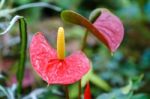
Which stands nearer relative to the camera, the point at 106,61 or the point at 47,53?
the point at 47,53

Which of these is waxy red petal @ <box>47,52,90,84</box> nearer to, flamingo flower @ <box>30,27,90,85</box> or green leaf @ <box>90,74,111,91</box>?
flamingo flower @ <box>30,27,90,85</box>

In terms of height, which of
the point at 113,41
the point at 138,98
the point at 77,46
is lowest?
the point at 77,46

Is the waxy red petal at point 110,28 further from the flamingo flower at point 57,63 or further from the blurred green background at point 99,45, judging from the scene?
the blurred green background at point 99,45

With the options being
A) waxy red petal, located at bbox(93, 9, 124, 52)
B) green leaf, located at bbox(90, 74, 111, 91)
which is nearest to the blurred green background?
green leaf, located at bbox(90, 74, 111, 91)

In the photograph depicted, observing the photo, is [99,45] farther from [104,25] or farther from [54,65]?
[54,65]

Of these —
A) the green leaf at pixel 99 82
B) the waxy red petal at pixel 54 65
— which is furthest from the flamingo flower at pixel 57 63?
the green leaf at pixel 99 82

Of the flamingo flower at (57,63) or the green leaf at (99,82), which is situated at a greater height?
the flamingo flower at (57,63)

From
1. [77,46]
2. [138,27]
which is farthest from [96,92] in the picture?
[138,27]

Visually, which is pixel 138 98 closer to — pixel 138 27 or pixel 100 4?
pixel 138 27
